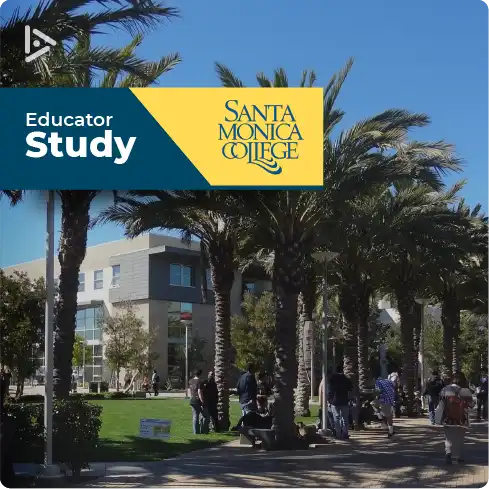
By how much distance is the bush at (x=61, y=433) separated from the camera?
37.8 feet

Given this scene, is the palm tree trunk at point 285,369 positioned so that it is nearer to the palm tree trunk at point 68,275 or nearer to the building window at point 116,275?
the palm tree trunk at point 68,275

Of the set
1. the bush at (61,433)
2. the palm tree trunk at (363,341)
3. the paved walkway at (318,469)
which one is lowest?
the paved walkway at (318,469)

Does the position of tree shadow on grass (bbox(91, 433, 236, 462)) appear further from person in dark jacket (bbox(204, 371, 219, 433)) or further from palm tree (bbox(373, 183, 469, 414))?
palm tree (bbox(373, 183, 469, 414))

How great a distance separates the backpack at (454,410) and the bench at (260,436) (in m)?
3.98

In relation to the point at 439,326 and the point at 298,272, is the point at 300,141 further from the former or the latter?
the point at 439,326

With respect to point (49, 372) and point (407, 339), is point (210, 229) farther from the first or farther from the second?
point (407, 339)

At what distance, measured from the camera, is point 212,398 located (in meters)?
19.5

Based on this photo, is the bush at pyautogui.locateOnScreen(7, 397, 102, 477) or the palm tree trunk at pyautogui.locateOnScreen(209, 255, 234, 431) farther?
the palm tree trunk at pyautogui.locateOnScreen(209, 255, 234, 431)

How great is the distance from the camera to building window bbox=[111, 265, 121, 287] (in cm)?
5578

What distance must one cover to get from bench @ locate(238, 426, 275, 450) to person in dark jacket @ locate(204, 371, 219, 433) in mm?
2646

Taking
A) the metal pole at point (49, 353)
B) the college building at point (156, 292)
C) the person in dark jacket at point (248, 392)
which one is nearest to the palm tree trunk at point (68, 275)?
the metal pole at point (49, 353)

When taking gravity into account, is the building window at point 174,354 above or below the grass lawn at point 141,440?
above

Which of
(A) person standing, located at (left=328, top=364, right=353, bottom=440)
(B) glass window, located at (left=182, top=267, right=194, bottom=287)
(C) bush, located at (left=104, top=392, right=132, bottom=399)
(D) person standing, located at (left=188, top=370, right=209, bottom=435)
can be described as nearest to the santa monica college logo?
(A) person standing, located at (left=328, top=364, right=353, bottom=440)

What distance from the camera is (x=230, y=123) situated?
34.4 feet
